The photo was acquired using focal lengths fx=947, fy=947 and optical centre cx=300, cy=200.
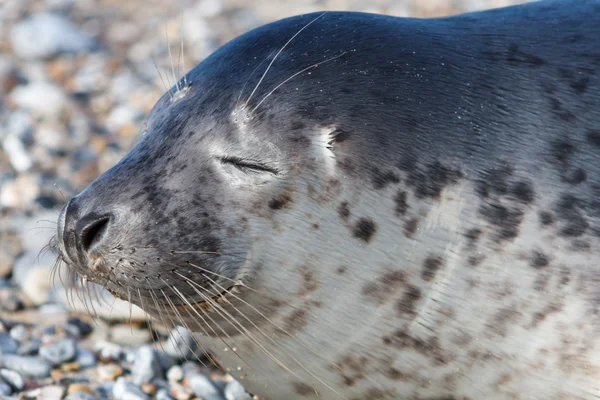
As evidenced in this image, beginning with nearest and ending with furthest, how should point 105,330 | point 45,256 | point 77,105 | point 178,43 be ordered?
1. point 105,330
2. point 45,256
3. point 77,105
4. point 178,43

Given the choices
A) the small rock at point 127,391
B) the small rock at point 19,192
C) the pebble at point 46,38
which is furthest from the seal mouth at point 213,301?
the pebble at point 46,38

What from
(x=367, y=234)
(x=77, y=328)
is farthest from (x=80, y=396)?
(x=367, y=234)

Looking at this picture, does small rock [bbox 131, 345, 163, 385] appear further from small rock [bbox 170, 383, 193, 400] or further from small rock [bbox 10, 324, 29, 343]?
small rock [bbox 10, 324, 29, 343]

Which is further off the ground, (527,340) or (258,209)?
(258,209)

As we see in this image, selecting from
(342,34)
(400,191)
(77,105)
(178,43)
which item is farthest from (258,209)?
(178,43)

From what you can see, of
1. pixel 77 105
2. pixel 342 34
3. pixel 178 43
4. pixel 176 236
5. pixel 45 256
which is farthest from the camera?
pixel 178 43

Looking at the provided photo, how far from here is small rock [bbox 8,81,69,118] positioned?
19.6ft

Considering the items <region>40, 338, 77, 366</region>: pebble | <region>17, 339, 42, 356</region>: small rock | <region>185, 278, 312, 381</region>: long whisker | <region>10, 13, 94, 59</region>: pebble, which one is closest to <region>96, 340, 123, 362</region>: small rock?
<region>40, 338, 77, 366</region>: pebble

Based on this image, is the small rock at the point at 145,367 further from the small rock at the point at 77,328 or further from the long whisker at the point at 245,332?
the long whisker at the point at 245,332

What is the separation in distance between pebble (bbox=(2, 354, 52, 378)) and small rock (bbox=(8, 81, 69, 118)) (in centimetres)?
272

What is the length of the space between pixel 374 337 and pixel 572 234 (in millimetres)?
650

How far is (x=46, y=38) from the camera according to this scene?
6.79m

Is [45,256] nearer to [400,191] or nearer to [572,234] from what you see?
[400,191]

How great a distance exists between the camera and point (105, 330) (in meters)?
3.87
